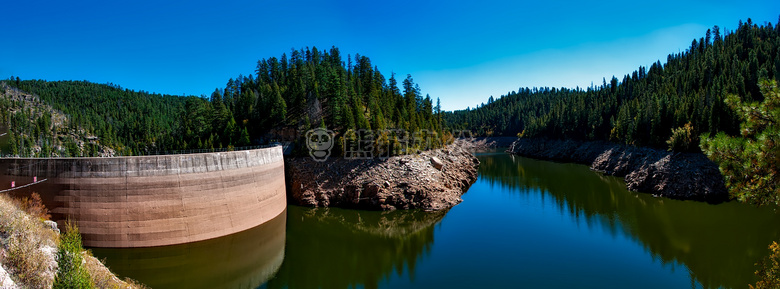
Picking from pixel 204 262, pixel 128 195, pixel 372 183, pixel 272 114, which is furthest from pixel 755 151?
pixel 272 114

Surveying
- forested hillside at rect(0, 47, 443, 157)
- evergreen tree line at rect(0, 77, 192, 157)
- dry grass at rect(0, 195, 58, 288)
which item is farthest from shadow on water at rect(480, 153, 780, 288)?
evergreen tree line at rect(0, 77, 192, 157)

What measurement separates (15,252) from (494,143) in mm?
142055

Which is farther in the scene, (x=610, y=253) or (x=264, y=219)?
(x=264, y=219)

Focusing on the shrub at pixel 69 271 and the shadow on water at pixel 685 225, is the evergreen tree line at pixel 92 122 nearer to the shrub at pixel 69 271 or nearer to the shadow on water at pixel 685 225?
the shrub at pixel 69 271

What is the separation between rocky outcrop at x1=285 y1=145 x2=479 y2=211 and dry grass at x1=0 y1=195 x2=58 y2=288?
29.1 meters

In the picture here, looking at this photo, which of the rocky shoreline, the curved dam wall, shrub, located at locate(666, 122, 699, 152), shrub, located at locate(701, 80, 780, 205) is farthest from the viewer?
shrub, located at locate(666, 122, 699, 152)

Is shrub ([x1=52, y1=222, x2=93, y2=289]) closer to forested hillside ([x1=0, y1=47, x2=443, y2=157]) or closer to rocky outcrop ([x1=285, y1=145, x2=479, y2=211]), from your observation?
rocky outcrop ([x1=285, y1=145, x2=479, y2=211])

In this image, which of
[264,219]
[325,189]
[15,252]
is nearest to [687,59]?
[325,189]

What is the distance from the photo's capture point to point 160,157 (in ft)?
94.4

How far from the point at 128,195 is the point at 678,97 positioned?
90791 millimetres

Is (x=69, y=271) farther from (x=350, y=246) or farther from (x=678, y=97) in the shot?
(x=678, y=97)

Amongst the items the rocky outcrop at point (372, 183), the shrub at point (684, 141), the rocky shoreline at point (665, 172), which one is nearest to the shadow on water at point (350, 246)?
the rocky outcrop at point (372, 183)

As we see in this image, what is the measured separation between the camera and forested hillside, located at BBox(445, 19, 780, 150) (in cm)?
5328

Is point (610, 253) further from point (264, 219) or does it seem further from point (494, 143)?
point (494, 143)
